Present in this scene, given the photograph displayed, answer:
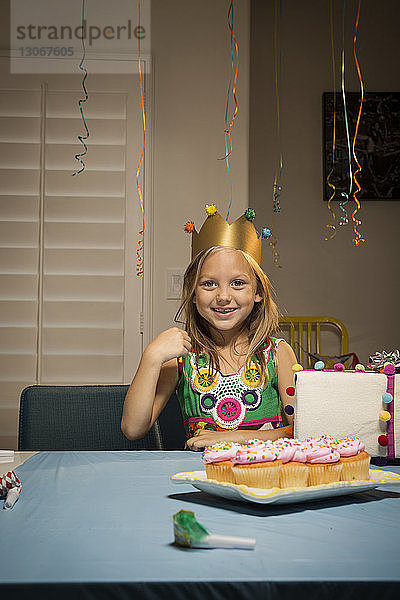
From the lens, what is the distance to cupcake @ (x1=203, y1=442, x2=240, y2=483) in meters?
0.91

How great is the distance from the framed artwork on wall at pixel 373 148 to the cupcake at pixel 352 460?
119 inches

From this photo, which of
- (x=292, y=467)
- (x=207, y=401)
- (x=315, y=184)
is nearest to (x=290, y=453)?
(x=292, y=467)

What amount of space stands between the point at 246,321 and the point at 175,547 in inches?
39.7

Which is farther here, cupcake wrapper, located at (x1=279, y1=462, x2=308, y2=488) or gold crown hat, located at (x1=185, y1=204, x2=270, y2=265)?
gold crown hat, located at (x1=185, y1=204, x2=270, y2=265)

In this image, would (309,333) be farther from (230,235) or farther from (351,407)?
(351,407)

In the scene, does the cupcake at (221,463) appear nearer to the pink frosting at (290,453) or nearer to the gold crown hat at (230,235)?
the pink frosting at (290,453)

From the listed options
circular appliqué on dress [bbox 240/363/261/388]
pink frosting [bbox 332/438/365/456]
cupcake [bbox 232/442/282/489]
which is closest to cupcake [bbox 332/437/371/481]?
pink frosting [bbox 332/438/365/456]

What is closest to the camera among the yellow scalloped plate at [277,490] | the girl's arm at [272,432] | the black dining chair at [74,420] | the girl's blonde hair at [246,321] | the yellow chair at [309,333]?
the yellow scalloped plate at [277,490]

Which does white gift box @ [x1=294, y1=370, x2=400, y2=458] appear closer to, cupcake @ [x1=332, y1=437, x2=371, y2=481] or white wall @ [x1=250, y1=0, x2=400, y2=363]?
cupcake @ [x1=332, y1=437, x2=371, y2=481]

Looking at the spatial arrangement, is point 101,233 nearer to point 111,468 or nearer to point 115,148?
point 115,148

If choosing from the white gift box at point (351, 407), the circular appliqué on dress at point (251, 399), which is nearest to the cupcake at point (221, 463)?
the white gift box at point (351, 407)

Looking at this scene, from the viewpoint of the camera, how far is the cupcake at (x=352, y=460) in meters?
0.95

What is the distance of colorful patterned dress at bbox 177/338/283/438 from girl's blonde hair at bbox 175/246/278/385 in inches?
0.8

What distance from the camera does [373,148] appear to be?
3.83 meters
